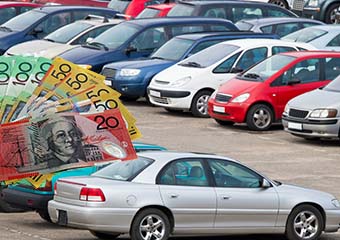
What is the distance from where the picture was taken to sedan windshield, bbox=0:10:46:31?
1315 inches

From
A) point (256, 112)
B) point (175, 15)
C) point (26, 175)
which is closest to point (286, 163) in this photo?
point (256, 112)

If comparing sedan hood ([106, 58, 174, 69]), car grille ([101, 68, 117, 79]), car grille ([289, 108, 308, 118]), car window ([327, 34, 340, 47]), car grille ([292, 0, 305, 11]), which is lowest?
car grille ([292, 0, 305, 11])

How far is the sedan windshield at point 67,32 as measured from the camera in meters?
31.9

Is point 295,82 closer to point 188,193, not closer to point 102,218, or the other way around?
point 188,193

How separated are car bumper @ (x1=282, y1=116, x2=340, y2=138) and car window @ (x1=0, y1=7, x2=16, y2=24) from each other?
14244mm

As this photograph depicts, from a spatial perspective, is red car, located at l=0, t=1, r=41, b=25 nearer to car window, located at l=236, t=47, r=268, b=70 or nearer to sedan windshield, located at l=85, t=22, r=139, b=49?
sedan windshield, located at l=85, t=22, r=139, b=49

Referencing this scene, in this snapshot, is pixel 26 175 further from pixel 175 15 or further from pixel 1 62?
pixel 175 15

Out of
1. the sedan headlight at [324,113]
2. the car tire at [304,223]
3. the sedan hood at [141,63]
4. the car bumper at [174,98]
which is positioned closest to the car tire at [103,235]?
the car tire at [304,223]

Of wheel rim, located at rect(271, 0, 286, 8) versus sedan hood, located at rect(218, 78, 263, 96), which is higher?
sedan hood, located at rect(218, 78, 263, 96)

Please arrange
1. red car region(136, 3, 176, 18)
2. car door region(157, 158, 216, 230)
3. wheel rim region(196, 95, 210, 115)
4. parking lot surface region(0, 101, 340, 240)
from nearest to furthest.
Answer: car door region(157, 158, 216, 230)
parking lot surface region(0, 101, 340, 240)
wheel rim region(196, 95, 210, 115)
red car region(136, 3, 176, 18)

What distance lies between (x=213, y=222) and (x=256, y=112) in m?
10.2

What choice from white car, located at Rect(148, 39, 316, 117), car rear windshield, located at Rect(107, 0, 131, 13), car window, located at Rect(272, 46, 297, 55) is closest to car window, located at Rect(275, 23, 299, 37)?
white car, located at Rect(148, 39, 316, 117)

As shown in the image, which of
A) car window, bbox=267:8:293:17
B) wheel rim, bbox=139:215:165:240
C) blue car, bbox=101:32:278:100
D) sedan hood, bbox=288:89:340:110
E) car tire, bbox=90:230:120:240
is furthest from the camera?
car window, bbox=267:8:293:17

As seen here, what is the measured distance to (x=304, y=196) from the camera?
1529 cm
